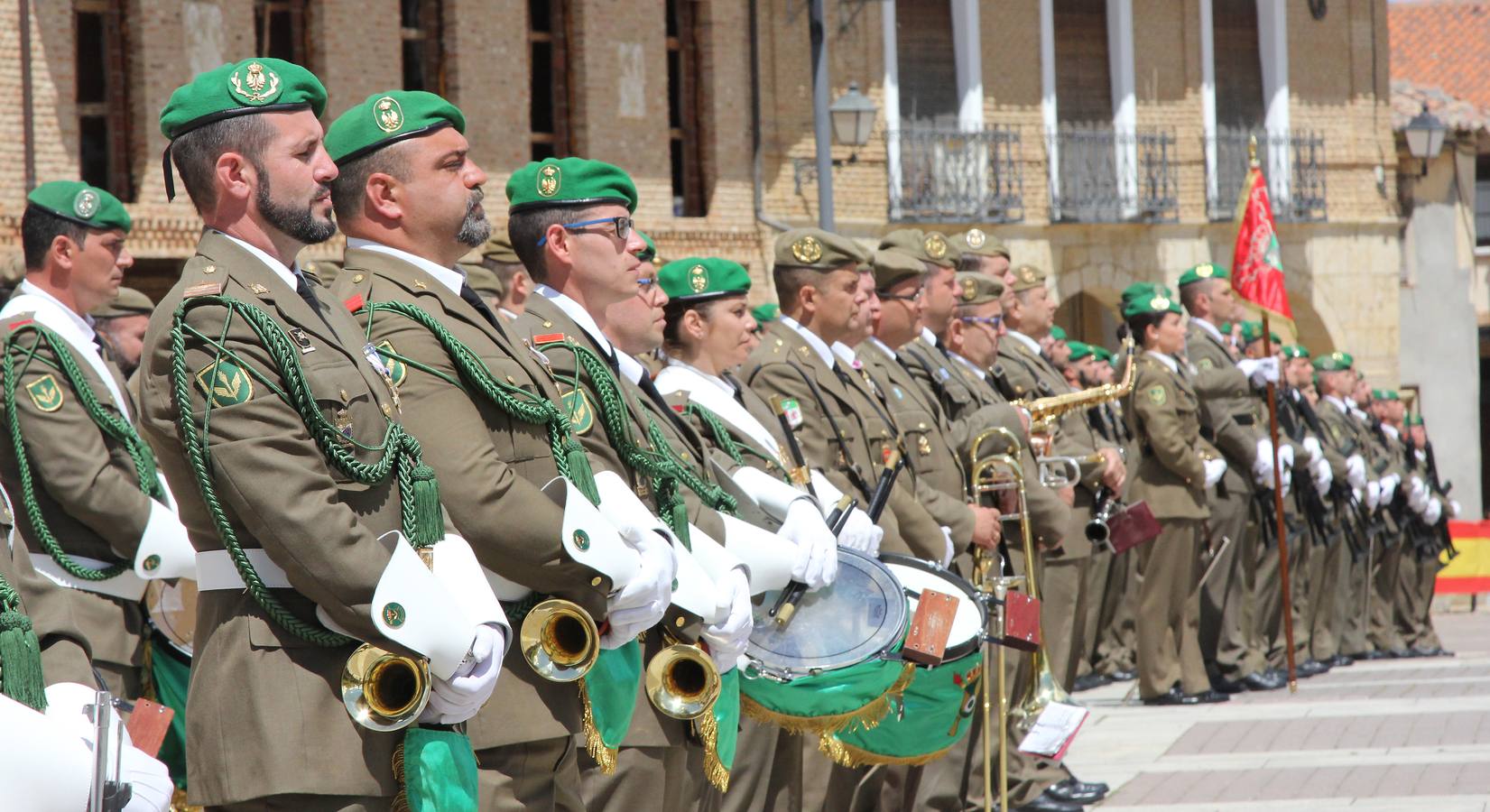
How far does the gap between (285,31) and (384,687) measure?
1485 centimetres

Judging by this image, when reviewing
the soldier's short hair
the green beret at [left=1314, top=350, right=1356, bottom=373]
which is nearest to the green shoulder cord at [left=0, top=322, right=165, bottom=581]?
the soldier's short hair

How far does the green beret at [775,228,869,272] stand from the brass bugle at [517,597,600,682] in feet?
11.6

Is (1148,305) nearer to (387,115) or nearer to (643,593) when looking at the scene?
(387,115)

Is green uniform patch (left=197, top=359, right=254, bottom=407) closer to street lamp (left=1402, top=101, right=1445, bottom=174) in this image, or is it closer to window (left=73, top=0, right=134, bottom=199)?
window (left=73, top=0, right=134, bottom=199)

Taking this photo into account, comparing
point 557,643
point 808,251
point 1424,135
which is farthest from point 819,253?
point 1424,135

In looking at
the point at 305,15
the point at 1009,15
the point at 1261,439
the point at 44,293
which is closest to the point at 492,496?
the point at 44,293

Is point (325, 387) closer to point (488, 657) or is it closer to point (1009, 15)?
point (488, 657)

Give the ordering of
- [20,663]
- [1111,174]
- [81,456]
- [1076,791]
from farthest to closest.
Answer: [1111,174], [1076,791], [81,456], [20,663]

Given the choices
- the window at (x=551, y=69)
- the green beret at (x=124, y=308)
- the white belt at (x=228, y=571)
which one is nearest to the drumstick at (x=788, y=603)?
the white belt at (x=228, y=571)

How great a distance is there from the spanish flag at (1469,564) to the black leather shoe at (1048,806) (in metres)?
13.4

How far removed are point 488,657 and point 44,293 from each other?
2.80m

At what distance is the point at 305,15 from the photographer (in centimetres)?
1744

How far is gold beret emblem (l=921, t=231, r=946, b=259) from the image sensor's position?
28.2 feet

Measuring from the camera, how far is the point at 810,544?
5.29 m
